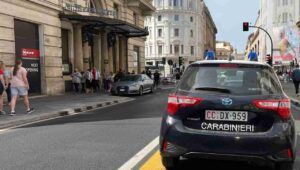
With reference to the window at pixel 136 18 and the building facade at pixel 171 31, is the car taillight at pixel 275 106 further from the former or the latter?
the building facade at pixel 171 31

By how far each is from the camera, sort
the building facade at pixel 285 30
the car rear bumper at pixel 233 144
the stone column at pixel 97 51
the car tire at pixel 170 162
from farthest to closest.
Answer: the building facade at pixel 285 30
the stone column at pixel 97 51
the car tire at pixel 170 162
the car rear bumper at pixel 233 144

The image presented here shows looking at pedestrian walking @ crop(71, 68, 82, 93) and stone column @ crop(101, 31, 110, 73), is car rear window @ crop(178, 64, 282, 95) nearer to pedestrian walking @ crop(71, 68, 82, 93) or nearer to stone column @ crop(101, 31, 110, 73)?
pedestrian walking @ crop(71, 68, 82, 93)

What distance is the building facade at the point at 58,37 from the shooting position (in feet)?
63.8

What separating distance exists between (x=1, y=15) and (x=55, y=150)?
41.0 ft

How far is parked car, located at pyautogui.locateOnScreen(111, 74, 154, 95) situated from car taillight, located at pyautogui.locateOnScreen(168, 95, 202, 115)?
18707mm

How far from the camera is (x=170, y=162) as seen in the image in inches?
222

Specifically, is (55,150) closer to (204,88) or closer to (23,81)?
(204,88)

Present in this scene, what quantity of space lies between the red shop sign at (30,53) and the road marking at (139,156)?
1378cm

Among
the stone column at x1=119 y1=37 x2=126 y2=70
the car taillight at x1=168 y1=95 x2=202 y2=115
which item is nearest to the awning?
the stone column at x1=119 y1=37 x2=126 y2=70

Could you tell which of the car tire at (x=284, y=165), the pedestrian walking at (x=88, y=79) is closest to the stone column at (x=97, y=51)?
the pedestrian walking at (x=88, y=79)

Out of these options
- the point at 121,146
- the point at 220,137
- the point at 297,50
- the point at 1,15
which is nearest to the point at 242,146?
the point at 220,137

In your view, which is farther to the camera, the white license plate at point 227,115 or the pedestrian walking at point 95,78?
the pedestrian walking at point 95,78

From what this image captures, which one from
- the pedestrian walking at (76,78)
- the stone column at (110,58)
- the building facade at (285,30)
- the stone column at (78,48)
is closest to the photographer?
the pedestrian walking at (76,78)

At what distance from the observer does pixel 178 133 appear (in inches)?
204
